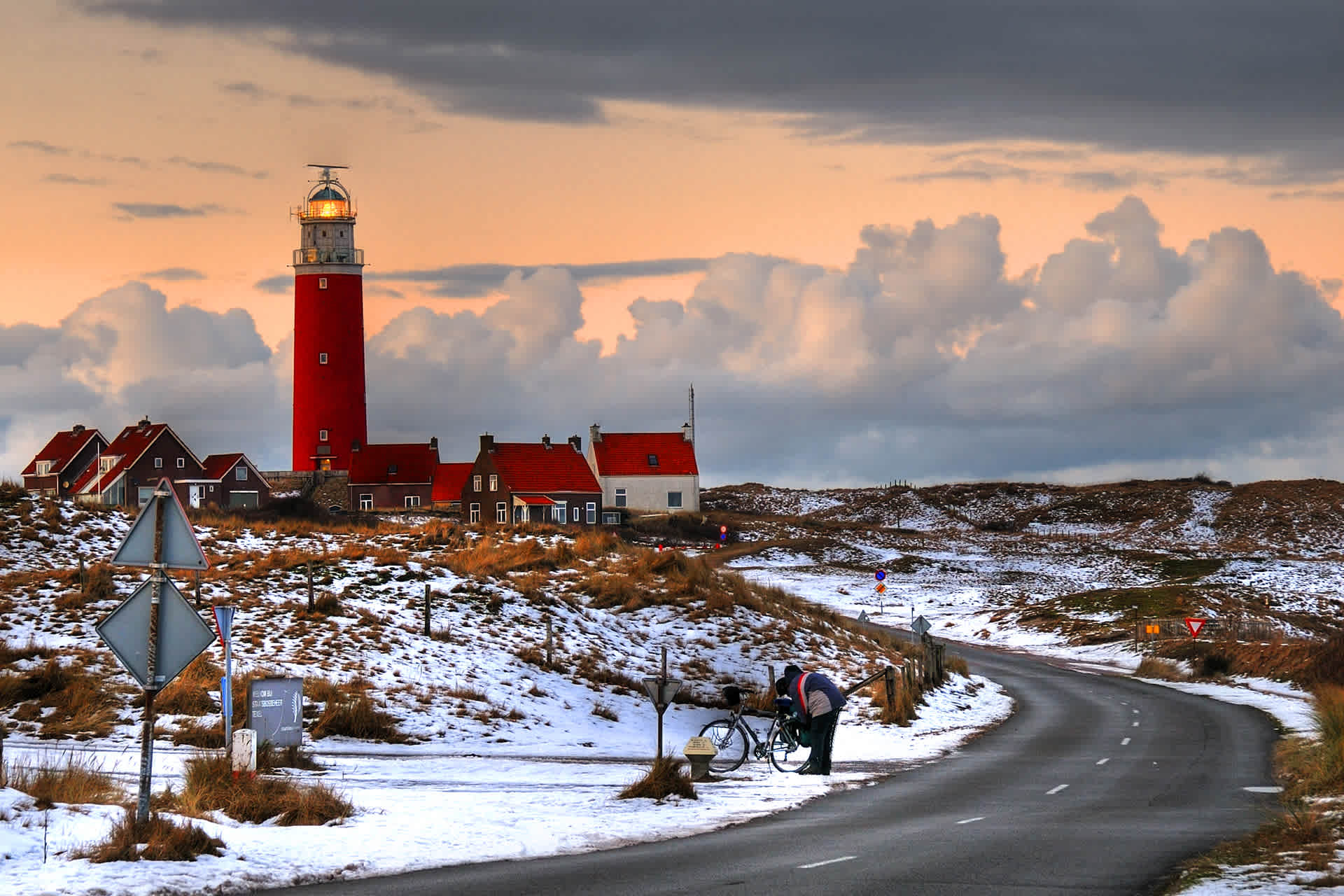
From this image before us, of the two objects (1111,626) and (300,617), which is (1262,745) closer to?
(300,617)

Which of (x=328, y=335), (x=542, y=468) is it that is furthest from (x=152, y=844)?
(x=542, y=468)

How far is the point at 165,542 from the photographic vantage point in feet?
44.2

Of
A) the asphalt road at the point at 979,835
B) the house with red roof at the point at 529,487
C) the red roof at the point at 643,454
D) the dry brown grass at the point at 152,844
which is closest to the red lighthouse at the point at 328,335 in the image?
the house with red roof at the point at 529,487

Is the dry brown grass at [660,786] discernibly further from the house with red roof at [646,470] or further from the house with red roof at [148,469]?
the house with red roof at [646,470]

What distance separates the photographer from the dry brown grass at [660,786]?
20422 mm

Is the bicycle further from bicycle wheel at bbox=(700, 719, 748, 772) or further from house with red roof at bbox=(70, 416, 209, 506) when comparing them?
house with red roof at bbox=(70, 416, 209, 506)

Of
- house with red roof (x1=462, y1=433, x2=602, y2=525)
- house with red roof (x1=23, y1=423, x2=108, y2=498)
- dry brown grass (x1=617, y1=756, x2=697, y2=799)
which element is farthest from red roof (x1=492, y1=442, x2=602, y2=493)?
dry brown grass (x1=617, y1=756, x2=697, y2=799)

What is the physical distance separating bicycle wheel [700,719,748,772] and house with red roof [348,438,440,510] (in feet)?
239

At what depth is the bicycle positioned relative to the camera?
25156 millimetres

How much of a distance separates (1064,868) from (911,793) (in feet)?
25.2

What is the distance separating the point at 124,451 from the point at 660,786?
8355 centimetres

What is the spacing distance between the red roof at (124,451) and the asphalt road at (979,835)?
7324 centimetres

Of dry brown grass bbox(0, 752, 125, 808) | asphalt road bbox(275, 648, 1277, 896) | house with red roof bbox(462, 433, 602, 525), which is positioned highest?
house with red roof bbox(462, 433, 602, 525)

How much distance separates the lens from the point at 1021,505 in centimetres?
16838
